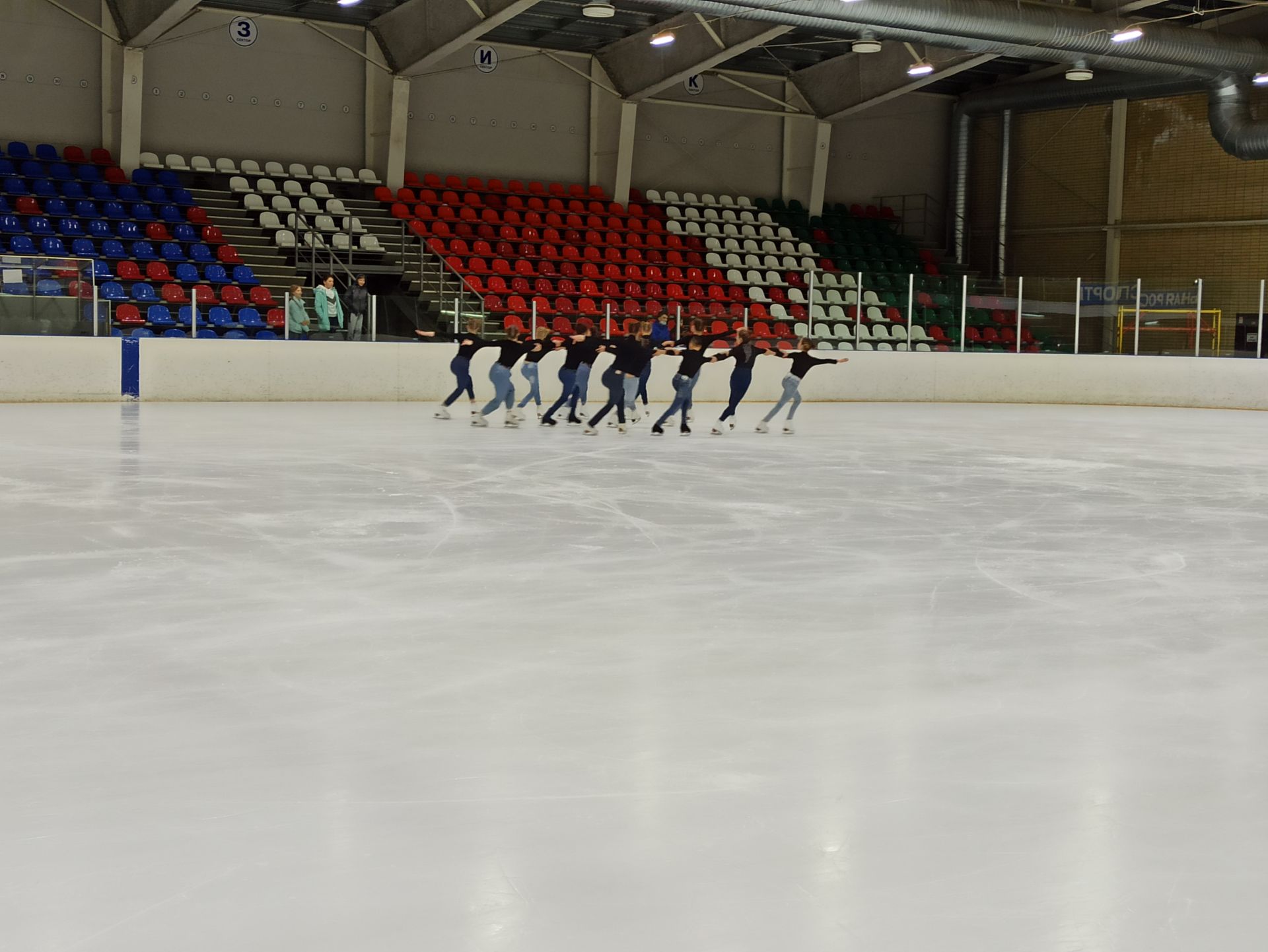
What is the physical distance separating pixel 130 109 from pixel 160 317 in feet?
17.8

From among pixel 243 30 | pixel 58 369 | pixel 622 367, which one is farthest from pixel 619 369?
pixel 243 30

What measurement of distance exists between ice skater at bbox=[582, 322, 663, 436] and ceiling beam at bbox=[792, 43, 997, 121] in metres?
13.2

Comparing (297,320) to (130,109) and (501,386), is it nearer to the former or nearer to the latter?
(501,386)

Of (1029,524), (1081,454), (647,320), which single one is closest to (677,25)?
(647,320)

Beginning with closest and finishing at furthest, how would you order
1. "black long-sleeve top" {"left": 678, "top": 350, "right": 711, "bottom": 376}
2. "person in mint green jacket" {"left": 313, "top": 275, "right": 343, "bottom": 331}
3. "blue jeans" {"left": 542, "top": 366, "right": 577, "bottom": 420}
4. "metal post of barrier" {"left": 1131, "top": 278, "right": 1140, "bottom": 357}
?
"black long-sleeve top" {"left": 678, "top": 350, "right": 711, "bottom": 376} → "blue jeans" {"left": 542, "top": 366, "right": 577, "bottom": 420} → "person in mint green jacket" {"left": 313, "top": 275, "right": 343, "bottom": 331} → "metal post of barrier" {"left": 1131, "top": 278, "right": 1140, "bottom": 357}

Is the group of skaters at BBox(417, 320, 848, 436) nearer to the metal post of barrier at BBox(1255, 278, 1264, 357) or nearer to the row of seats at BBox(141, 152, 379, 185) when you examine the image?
the row of seats at BBox(141, 152, 379, 185)

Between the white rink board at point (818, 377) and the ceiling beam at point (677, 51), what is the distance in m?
5.80

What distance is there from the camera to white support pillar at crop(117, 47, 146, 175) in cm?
2269

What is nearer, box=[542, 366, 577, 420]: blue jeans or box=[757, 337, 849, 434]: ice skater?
box=[757, 337, 849, 434]: ice skater

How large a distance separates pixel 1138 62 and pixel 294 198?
48.0 feet

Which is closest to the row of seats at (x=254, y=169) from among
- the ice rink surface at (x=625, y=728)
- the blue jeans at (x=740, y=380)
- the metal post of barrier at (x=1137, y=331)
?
the blue jeans at (x=740, y=380)

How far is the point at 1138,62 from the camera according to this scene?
2341 cm

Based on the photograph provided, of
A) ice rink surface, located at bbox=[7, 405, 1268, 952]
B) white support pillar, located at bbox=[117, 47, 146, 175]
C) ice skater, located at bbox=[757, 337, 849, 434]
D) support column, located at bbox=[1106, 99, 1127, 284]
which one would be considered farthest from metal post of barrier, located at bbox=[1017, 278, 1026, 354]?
ice rink surface, located at bbox=[7, 405, 1268, 952]

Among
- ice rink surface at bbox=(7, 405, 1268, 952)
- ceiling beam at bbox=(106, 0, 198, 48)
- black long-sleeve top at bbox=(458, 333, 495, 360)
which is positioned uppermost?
ceiling beam at bbox=(106, 0, 198, 48)
